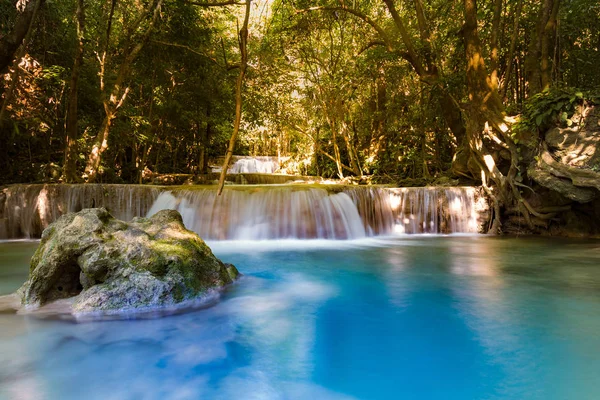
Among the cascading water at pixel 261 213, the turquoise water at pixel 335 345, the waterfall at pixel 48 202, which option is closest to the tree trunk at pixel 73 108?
the waterfall at pixel 48 202

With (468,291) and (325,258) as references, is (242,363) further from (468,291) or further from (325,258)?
(325,258)

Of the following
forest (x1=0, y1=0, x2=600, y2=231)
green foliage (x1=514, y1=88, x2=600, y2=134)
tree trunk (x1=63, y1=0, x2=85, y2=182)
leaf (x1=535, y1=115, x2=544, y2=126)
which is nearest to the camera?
green foliage (x1=514, y1=88, x2=600, y2=134)

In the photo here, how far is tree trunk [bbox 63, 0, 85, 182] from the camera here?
966 cm

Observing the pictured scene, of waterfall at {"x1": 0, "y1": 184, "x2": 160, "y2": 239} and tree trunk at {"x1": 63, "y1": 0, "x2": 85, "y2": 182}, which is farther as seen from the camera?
tree trunk at {"x1": 63, "y1": 0, "x2": 85, "y2": 182}

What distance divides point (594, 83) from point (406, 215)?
6599 millimetres

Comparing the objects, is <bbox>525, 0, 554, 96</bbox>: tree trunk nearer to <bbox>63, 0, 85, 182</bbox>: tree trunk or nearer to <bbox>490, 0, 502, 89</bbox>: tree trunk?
<bbox>490, 0, 502, 89</bbox>: tree trunk

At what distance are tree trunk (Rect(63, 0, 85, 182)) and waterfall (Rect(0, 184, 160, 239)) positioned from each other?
3.57ft

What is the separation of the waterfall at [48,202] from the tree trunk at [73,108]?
1.09m

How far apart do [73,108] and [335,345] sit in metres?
10.1

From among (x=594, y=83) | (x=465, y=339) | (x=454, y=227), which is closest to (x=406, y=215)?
(x=454, y=227)

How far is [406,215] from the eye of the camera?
10.4 m

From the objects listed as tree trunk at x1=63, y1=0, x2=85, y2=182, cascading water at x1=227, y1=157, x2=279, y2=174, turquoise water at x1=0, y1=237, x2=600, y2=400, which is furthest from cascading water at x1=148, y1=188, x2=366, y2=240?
cascading water at x1=227, y1=157, x2=279, y2=174

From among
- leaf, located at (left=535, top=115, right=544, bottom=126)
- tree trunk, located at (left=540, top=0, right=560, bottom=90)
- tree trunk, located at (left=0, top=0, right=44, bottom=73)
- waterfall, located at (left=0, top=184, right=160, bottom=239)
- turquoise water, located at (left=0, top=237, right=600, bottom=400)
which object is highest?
tree trunk, located at (left=540, top=0, right=560, bottom=90)

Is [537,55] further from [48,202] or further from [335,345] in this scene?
[48,202]
